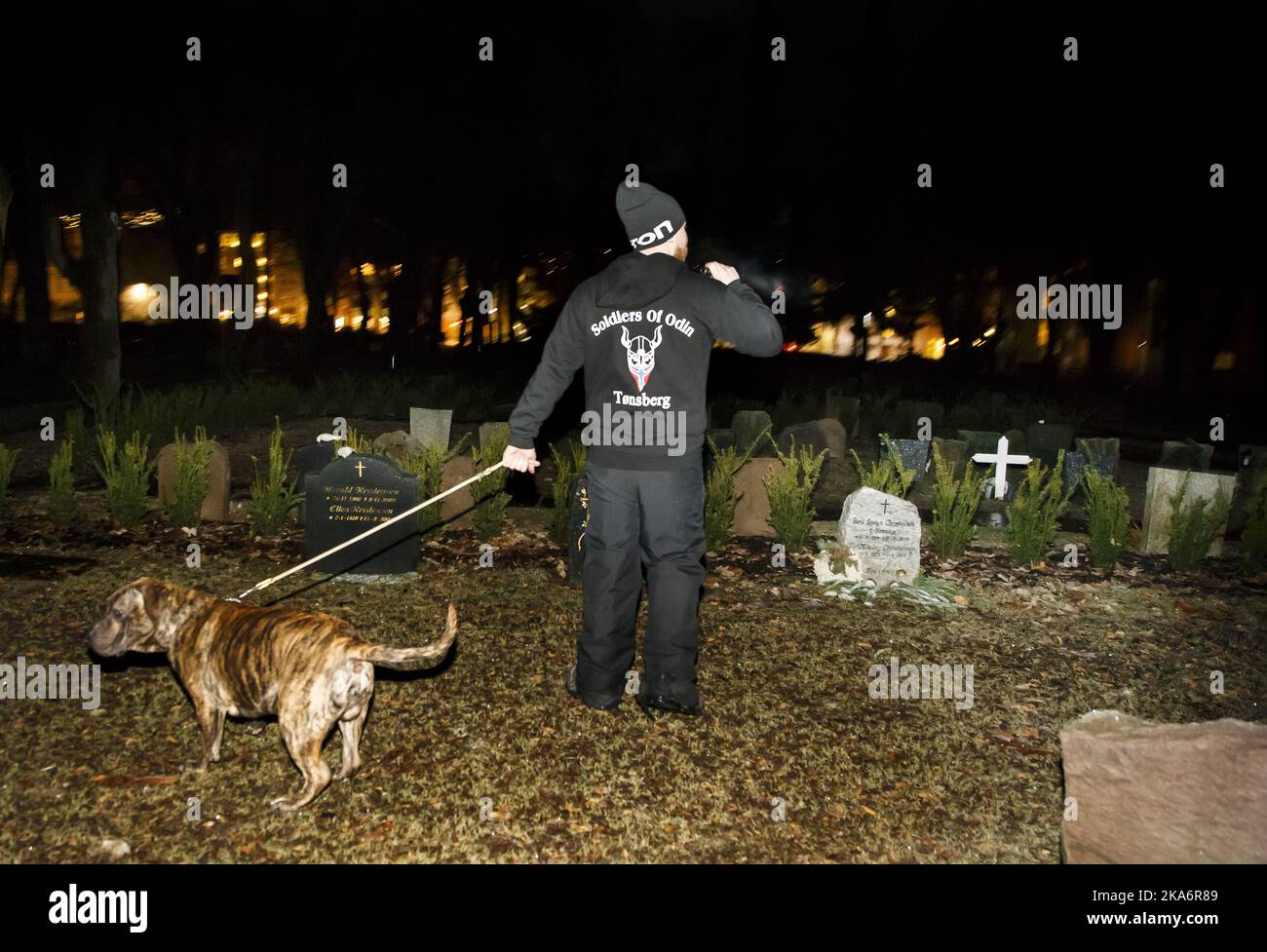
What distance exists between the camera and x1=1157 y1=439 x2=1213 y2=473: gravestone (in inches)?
443

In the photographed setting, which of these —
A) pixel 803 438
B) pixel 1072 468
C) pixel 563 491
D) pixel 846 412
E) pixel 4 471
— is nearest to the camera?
pixel 4 471

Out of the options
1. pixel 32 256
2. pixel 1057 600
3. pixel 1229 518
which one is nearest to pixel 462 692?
pixel 1057 600

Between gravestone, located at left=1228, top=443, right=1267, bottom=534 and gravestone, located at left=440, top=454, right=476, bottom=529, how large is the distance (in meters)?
6.85

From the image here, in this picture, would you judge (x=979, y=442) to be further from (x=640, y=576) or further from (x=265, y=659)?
(x=265, y=659)

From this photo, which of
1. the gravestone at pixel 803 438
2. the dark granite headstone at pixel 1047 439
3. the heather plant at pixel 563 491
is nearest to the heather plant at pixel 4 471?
the heather plant at pixel 563 491

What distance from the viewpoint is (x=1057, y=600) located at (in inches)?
272

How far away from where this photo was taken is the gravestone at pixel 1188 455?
11.2 m

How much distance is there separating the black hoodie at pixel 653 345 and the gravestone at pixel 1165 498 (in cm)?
538

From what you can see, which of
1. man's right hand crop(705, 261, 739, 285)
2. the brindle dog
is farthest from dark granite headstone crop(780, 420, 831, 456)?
the brindle dog

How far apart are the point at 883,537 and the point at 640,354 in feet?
10.4

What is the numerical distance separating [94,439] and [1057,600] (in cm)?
976

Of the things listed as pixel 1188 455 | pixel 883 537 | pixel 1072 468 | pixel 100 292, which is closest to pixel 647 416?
pixel 883 537

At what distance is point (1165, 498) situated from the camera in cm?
814

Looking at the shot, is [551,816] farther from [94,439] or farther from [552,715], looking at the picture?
[94,439]
